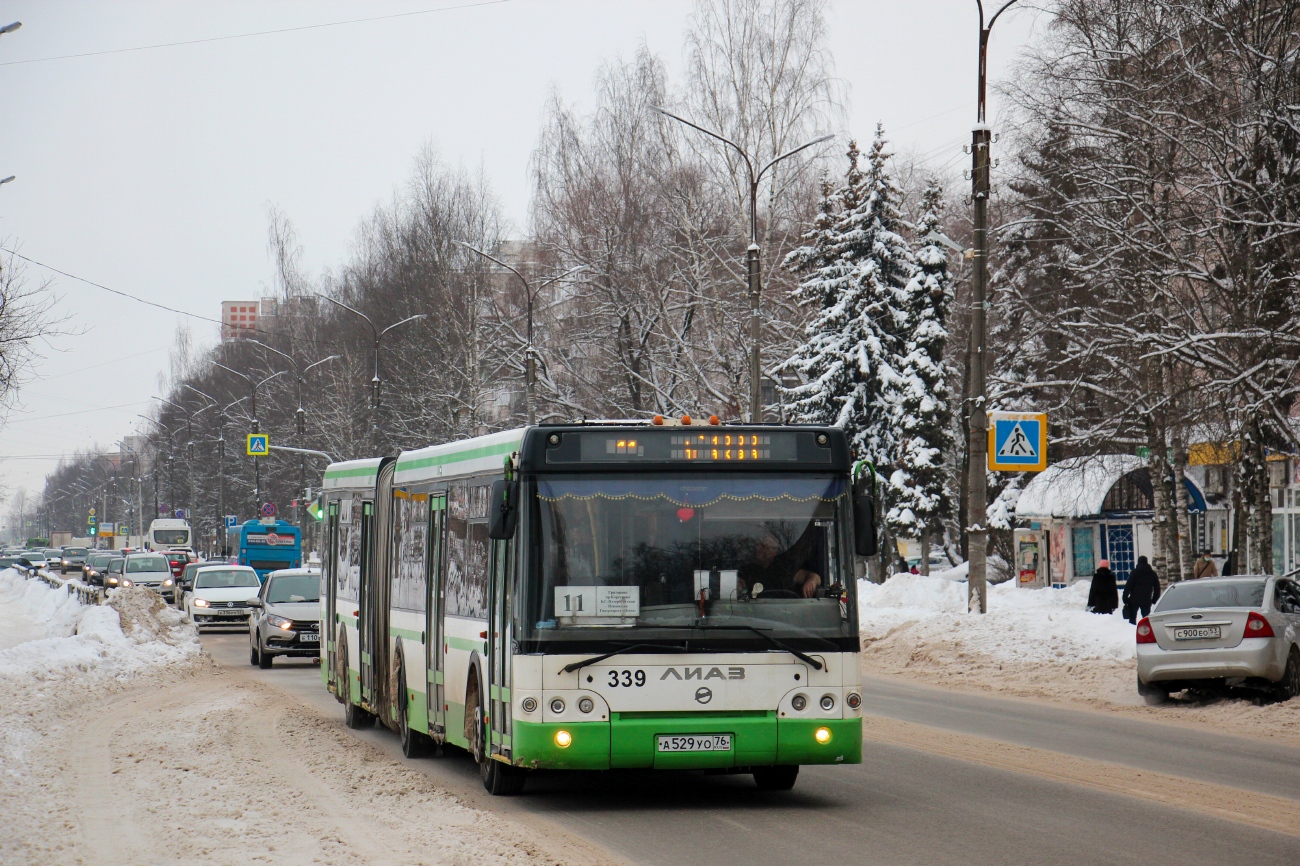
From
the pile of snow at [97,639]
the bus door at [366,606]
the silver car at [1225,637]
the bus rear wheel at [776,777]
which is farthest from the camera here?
the pile of snow at [97,639]

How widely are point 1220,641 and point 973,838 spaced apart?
32.8 feet

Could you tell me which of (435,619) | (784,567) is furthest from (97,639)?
(784,567)

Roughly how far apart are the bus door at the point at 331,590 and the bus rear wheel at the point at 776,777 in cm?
801

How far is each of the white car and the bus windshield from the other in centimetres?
2788

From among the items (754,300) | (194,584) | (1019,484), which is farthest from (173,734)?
(1019,484)

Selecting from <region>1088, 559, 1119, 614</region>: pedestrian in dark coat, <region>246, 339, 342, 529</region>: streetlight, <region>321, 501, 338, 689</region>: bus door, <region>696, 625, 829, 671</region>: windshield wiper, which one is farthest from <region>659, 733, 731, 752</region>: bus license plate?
<region>246, 339, 342, 529</region>: streetlight

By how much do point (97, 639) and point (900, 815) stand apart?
20277mm

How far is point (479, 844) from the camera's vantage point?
29.7 ft

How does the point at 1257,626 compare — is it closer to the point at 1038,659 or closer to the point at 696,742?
the point at 1038,659

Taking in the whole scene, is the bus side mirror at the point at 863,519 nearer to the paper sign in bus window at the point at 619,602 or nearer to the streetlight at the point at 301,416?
the paper sign in bus window at the point at 619,602

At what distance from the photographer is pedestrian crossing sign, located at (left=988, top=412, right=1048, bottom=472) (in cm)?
2408

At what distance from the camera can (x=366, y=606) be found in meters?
16.8

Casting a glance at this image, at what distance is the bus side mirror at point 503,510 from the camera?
35.4 feet

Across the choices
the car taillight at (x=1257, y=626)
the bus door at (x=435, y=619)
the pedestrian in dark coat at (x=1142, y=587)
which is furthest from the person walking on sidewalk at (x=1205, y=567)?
the bus door at (x=435, y=619)
